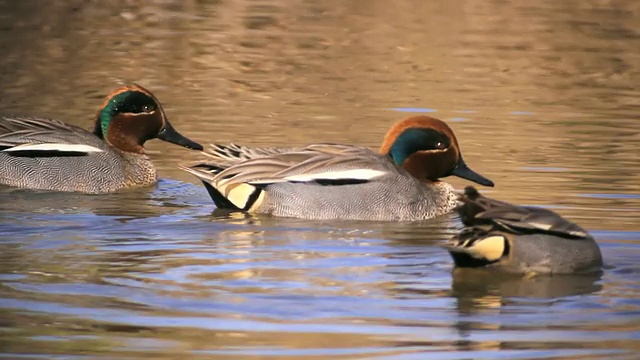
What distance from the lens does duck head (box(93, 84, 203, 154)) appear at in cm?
1293

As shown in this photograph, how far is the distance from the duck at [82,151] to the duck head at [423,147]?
6.89 feet

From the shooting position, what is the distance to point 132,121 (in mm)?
13023

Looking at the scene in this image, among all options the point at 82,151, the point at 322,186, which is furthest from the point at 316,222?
the point at 82,151

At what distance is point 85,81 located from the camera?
1886cm

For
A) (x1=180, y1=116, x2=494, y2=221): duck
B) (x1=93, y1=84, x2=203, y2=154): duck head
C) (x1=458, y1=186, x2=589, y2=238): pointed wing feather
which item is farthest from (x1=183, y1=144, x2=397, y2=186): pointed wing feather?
(x1=458, y1=186, x2=589, y2=238): pointed wing feather

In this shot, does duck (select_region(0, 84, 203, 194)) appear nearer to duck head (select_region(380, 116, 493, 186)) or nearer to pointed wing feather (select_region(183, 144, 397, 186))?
pointed wing feather (select_region(183, 144, 397, 186))

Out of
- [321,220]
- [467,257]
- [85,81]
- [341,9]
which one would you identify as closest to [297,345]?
[467,257]

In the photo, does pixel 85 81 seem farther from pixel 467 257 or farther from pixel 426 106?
pixel 467 257

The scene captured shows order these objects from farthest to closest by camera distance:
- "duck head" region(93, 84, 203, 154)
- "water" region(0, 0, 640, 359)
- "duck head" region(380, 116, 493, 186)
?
"duck head" region(93, 84, 203, 154) < "duck head" region(380, 116, 493, 186) < "water" region(0, 0, 640, 359)

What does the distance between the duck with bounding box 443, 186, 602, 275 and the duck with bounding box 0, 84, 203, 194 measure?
4.34 m

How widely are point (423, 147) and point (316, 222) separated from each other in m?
1.26

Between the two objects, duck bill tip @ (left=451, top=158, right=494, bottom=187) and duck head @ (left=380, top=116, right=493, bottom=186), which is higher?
duck head @ (left=380, top=116, right=493, bottom=186)

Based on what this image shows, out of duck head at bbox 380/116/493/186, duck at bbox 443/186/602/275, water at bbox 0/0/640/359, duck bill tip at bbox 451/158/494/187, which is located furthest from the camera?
duck bill tip at bbox 451/158/494/187

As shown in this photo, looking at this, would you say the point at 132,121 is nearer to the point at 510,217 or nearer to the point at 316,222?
the point at 316,222
